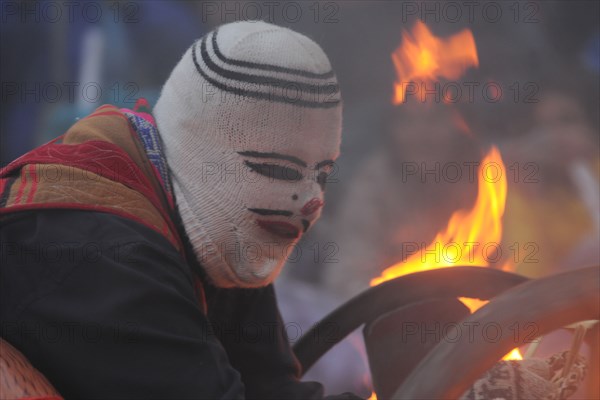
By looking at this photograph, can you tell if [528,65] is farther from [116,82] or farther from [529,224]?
[116,82]

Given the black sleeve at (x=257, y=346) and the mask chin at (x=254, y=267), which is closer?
the mask chin at (x=254, y=267)

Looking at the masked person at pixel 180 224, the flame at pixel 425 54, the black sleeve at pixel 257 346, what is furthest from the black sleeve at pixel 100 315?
the flame at pixel 425 54

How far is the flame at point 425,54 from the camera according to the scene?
365cm

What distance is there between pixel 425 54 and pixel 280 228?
2.44 metres

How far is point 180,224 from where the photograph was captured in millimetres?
1489

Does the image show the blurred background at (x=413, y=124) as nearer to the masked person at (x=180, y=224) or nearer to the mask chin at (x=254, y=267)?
the masked person at (x=180, y=224)

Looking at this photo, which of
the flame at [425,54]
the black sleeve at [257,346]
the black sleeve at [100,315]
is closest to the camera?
the black sleeve at [100,315]

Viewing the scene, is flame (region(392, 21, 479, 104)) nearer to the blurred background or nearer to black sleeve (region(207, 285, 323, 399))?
the blurred background

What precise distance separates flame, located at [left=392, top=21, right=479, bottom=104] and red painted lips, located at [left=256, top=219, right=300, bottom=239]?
2.29m

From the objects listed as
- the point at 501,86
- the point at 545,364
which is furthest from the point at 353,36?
the point at 545,364

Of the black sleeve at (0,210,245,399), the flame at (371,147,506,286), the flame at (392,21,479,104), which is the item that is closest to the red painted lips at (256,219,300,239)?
the black sleeve at (0,210,245,399)

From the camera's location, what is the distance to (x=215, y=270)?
5.03 feet

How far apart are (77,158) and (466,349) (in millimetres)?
783

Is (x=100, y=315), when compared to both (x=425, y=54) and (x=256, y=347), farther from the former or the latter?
(x=425, y=54)
